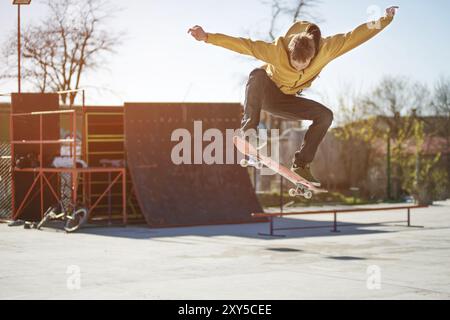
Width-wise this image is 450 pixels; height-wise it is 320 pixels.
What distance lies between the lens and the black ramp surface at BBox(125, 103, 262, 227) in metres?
23.2

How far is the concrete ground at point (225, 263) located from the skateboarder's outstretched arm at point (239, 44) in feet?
13.9

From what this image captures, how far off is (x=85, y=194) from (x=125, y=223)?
174cm

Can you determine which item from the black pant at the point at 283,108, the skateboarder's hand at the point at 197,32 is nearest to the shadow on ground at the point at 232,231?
the black pant at the point at 283,108

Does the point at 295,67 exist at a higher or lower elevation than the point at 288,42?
lower

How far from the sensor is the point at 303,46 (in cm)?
852

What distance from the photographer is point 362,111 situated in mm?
42469

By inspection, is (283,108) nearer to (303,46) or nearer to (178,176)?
(303,46)

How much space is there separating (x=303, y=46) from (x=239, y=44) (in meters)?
0.68

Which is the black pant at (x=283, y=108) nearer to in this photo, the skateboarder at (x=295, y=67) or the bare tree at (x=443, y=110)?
the skateboarder at (x=295, y=67)

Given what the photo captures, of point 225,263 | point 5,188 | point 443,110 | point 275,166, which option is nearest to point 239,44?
point 275,166

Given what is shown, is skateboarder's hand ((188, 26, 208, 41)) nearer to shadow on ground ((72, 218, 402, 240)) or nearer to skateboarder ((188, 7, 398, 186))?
skateboarder ((188, 7, 398, 186))

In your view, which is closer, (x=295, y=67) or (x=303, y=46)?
(x=303, y=46)

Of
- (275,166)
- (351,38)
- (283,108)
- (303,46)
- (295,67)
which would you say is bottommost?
(275,166)

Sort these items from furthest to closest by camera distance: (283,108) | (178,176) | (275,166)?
1. (178,176)
2. (275,166)
3. (283,108)
